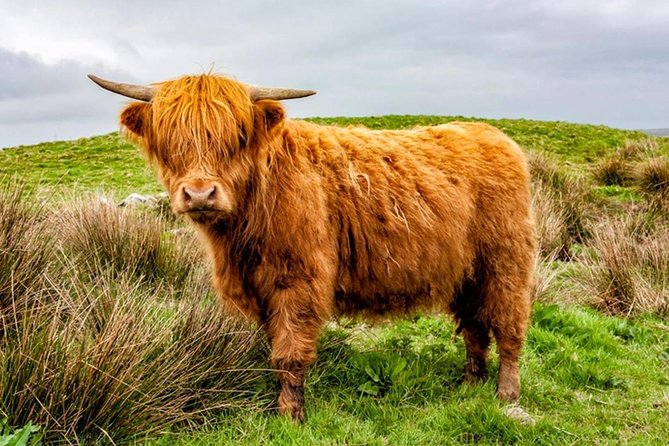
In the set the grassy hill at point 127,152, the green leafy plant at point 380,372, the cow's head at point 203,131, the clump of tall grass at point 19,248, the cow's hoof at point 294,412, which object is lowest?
the green leafy plant at point 380,372

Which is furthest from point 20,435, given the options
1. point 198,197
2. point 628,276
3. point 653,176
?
point 653,176

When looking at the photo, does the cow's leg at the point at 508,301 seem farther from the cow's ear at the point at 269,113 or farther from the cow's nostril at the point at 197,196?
the cow's nostril at the point at 197,196

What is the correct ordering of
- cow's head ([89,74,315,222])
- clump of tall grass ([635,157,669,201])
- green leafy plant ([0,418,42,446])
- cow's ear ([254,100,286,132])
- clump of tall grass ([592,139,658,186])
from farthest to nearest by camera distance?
clump of tall grass ([592,139,658,186])
clump of tall grass ([635,157,669,201])
cow's ear ([254,100,286,132])
cow's head ([89,74,315,222])
green leafy plant ([0,418,42,446])

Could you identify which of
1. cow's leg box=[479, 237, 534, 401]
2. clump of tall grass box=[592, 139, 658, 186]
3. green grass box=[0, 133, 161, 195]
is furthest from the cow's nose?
clump of tall grass box=[592, 139, 658, 186]

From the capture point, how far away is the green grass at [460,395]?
350 centimetres

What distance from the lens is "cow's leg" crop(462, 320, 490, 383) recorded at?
456cm

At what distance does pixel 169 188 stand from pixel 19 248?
1.19 meters

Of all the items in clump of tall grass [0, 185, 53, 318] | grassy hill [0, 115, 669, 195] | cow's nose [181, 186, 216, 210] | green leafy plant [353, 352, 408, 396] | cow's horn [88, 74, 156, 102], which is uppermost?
cow's horn [88, 74, 156, 102]

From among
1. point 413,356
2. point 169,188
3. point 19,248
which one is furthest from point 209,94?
point 413,356

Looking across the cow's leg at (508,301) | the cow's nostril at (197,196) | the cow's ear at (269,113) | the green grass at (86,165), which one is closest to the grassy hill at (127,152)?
the green grass at (86,165)

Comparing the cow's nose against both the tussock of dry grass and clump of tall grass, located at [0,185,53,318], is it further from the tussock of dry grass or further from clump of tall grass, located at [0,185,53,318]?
the tussock of dry grass

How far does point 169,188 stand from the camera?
3406 millimetres

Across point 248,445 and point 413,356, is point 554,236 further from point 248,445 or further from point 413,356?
point 248,445

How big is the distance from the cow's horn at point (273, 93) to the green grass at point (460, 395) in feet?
5.48
